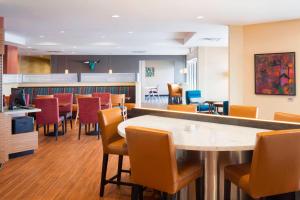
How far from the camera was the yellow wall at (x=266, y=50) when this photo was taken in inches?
230

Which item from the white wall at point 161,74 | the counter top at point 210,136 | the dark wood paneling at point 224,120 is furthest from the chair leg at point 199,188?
the white wall at point 161,74

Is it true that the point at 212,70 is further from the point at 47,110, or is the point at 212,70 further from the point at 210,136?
the point at 210,136

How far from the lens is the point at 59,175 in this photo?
374 cm

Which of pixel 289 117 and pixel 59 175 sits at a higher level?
pixel 289 117

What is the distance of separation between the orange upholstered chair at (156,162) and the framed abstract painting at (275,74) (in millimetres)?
4693

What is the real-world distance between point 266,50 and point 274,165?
4936mm

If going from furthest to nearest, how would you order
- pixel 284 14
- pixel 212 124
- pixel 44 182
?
pixel 284 14
pixel 44 182
pixel 212 124

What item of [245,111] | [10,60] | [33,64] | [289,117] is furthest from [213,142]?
[33,64]

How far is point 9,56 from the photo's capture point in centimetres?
992

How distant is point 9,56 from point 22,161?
683 centimetres

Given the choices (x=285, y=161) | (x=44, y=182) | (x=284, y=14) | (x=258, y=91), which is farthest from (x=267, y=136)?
(x=258, y=91)

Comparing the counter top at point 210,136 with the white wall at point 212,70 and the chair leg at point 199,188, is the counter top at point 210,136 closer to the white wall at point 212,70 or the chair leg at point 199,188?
the chair leg at point 199,188

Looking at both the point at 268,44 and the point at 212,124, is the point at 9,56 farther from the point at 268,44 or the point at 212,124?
the point at 212,124

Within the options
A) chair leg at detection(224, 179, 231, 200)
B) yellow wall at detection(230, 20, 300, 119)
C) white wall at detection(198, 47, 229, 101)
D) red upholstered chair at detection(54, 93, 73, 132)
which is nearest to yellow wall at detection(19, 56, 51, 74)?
red upholstered chair at detection(54, 93, 73, 132)
